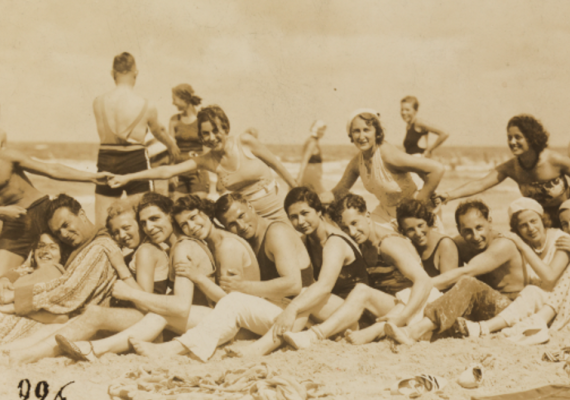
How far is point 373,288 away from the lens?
205 inches

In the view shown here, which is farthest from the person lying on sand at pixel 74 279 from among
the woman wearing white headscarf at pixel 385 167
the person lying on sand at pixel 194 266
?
the woman wearing white headscarf at pixel 385 167

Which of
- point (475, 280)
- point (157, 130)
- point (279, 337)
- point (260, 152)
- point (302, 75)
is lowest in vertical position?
point (279, 337)

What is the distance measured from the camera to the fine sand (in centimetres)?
418

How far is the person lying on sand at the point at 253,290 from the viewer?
185 inches

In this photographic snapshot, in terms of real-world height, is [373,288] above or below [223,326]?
above

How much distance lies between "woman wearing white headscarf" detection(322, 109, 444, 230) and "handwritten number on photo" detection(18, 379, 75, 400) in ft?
8.87

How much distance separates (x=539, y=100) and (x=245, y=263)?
840 centimetres

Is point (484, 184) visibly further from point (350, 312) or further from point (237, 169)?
point (237, 169)

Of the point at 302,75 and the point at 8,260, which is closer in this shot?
the point at 8,260

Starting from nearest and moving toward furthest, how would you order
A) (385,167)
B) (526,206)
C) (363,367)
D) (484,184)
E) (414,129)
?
(363,367)
(526,206)
(385,167)
(484,184)
(414,129)

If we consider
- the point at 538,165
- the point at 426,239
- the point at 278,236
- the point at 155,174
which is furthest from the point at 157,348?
the point at 538,165

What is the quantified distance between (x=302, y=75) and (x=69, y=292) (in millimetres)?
8123

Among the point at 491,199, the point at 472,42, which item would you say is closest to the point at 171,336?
the point at 472,42

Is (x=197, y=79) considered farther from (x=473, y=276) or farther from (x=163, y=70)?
(x=473, y=276)
